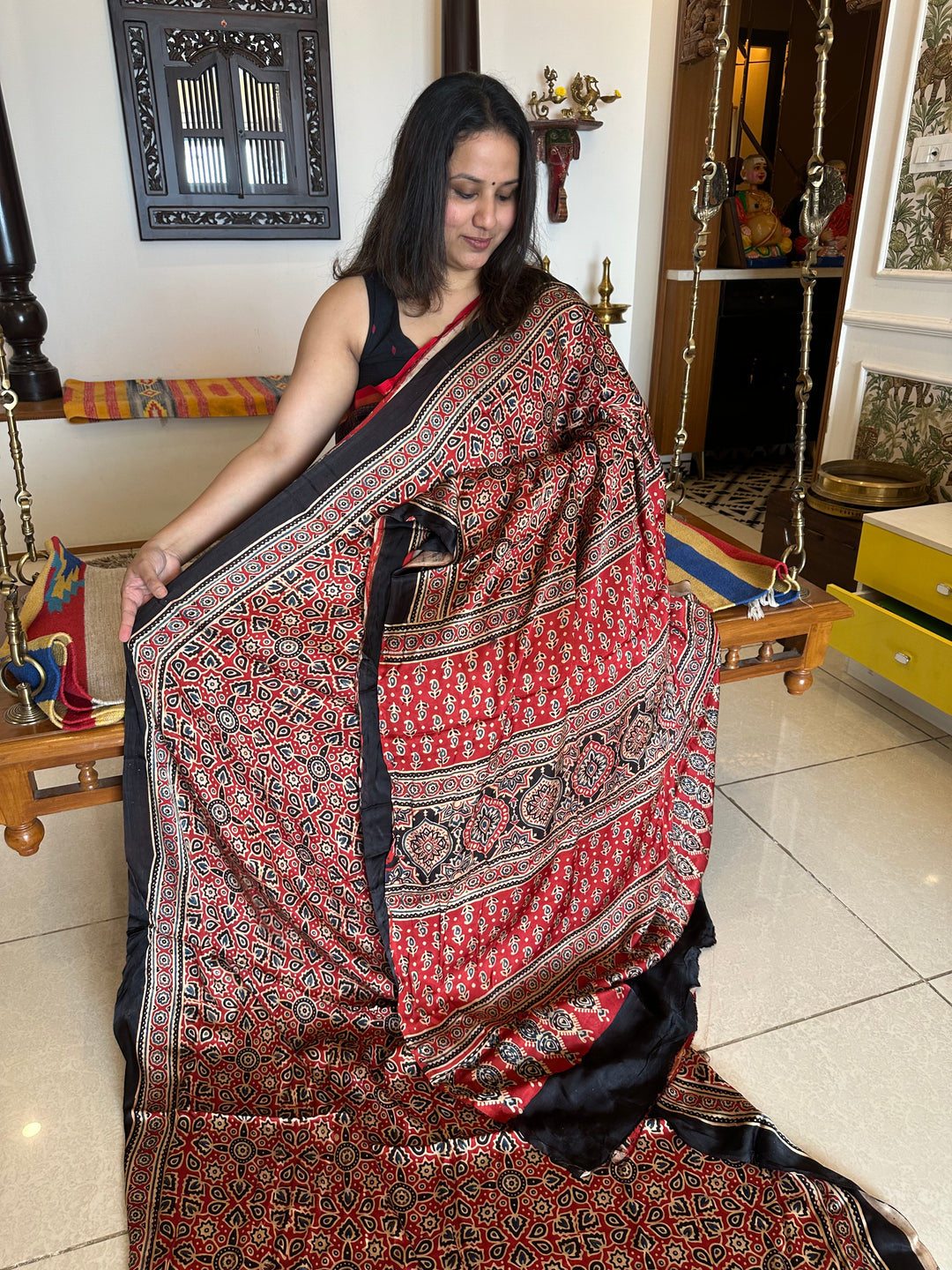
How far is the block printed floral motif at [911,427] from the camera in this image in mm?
2744

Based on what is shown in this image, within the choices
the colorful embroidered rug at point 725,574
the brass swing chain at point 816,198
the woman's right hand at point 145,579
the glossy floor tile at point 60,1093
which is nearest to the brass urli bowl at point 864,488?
the colorful embroidered rug at point 725,574

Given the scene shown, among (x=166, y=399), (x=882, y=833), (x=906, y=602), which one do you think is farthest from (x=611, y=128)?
(x=882, y=833)

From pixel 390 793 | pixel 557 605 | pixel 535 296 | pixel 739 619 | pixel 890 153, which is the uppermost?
pixel 890 153

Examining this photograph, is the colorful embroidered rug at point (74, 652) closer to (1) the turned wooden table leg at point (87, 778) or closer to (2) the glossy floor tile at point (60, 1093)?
(1) the turned wooden table leg at point (87, 778)

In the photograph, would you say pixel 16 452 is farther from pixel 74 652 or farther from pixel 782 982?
pixel 782 982

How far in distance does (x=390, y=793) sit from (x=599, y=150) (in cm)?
357

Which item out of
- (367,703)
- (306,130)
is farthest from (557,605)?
(306,130)

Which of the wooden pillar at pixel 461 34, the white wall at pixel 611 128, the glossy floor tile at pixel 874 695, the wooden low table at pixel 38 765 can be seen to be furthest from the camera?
the white wall at pixel 611 128

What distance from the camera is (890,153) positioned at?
2754 mm

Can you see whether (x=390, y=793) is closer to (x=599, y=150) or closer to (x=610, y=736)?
(x=610, y=736)

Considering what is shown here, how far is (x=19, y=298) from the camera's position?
3324 mm

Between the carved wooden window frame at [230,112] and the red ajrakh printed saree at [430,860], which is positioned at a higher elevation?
the carved wooden window frame at [230,112]

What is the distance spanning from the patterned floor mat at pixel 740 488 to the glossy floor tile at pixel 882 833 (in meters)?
1.74

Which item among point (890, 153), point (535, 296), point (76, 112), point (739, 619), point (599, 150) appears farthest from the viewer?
point (599, 150)
